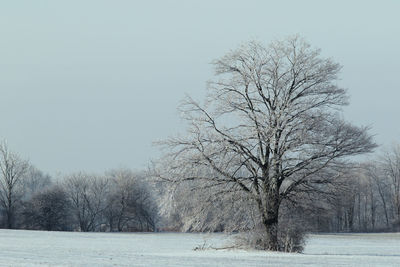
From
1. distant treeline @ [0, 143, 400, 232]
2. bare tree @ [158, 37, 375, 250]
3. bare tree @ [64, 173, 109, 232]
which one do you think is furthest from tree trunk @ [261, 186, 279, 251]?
bare tree @ [64, 173, 109, 232]

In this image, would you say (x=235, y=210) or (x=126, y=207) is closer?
(x=235, y=210)

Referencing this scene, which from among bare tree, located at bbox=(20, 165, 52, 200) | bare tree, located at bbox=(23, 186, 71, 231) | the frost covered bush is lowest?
the frost covered bush

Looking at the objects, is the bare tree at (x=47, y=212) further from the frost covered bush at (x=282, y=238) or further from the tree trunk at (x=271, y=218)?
the tree trunk at (x=271, y=218)

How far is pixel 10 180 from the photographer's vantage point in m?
106

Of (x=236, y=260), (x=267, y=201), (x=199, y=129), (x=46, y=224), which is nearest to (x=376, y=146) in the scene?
(x=267, y=201)

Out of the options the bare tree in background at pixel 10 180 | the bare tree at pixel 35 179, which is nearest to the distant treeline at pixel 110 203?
the bare tree in background at pixel 10 180

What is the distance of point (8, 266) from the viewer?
21.3 m

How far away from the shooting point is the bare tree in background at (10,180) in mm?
100238

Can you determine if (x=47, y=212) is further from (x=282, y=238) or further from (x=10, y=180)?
(x=282, y=238)

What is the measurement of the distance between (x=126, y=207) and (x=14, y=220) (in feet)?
57.8

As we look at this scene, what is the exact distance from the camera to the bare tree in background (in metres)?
100

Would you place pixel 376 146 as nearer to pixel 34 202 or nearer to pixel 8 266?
pixel 8 266

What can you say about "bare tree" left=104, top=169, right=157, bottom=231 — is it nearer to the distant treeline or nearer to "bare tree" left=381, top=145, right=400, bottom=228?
the distant treeline

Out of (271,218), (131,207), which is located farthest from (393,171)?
(271,218)
